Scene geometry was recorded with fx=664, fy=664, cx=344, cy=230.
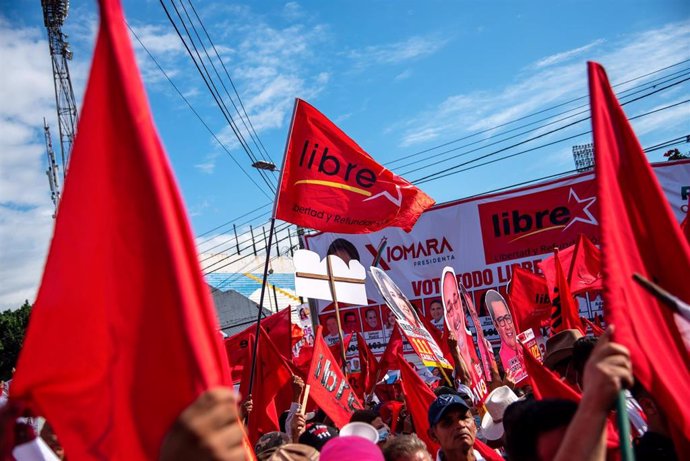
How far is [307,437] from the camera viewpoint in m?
4.80

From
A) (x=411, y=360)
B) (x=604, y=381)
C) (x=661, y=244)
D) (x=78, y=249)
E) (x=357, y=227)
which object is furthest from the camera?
(x=411, y=360)

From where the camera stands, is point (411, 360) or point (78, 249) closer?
point (78, 249)

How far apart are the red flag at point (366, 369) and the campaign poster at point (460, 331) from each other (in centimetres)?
307

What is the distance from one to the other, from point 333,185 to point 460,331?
1.84 m

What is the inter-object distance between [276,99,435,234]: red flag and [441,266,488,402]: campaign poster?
2.91ft

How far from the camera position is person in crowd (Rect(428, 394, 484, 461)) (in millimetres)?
3658

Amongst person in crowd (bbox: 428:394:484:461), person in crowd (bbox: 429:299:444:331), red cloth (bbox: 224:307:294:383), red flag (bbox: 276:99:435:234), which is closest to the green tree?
person in crowd (bbox: 429:299:444:331)

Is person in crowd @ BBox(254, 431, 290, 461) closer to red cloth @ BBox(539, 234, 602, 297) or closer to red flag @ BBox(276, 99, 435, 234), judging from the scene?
red flag @ BBox(276, 99, 435, 234)

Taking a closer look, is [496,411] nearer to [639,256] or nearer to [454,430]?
[454,430]

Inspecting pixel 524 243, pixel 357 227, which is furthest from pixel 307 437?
pixel 524 243

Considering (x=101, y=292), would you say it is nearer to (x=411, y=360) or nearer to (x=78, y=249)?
(x=78, y=249)

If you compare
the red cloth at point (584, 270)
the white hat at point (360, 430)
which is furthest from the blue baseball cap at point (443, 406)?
the red cloth at point (584, 270)

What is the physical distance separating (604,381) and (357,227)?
514 cm

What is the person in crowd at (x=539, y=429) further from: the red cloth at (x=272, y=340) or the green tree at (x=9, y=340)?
the green tree at (x=9, y=340)
